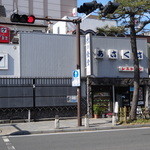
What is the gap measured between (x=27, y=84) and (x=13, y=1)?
124ft

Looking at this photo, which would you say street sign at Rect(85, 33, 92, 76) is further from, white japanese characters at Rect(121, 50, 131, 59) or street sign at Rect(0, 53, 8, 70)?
street sign at Rect(0, 53, 8, 70)

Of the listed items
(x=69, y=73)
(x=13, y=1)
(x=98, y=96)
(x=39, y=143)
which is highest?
(x=13, y=1)

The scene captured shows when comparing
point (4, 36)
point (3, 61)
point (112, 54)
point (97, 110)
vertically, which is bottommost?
point (97, 110)

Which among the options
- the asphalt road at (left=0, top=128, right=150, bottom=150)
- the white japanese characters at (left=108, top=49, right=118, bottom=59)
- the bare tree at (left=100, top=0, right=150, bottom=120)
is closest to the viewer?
the asphalt road at (left=0, top=128, right=150, bottom=150)

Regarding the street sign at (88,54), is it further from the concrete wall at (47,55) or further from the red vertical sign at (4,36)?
the red vertical sign at (4,36)

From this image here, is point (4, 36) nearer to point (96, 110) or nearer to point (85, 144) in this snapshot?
point (96, 110)

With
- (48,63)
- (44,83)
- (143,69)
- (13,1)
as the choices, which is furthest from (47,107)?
(13,1)

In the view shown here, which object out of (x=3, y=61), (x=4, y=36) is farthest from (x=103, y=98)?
(x=4, y=36)

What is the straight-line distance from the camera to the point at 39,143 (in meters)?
11.9

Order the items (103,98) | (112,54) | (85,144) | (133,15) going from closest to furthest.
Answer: (85,144) → (133,15) → (112,54) → (103,98)

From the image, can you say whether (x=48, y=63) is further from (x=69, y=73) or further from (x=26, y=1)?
(x=26, y=1)

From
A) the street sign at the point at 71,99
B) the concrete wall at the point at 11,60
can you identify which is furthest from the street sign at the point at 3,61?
the street sign at the point at 71,99

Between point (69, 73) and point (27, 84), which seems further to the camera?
point (69, 73)

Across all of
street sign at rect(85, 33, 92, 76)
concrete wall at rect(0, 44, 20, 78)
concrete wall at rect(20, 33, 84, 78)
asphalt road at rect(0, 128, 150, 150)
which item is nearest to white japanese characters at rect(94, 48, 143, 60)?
street sign at rect(85, 33, 92, 76)
